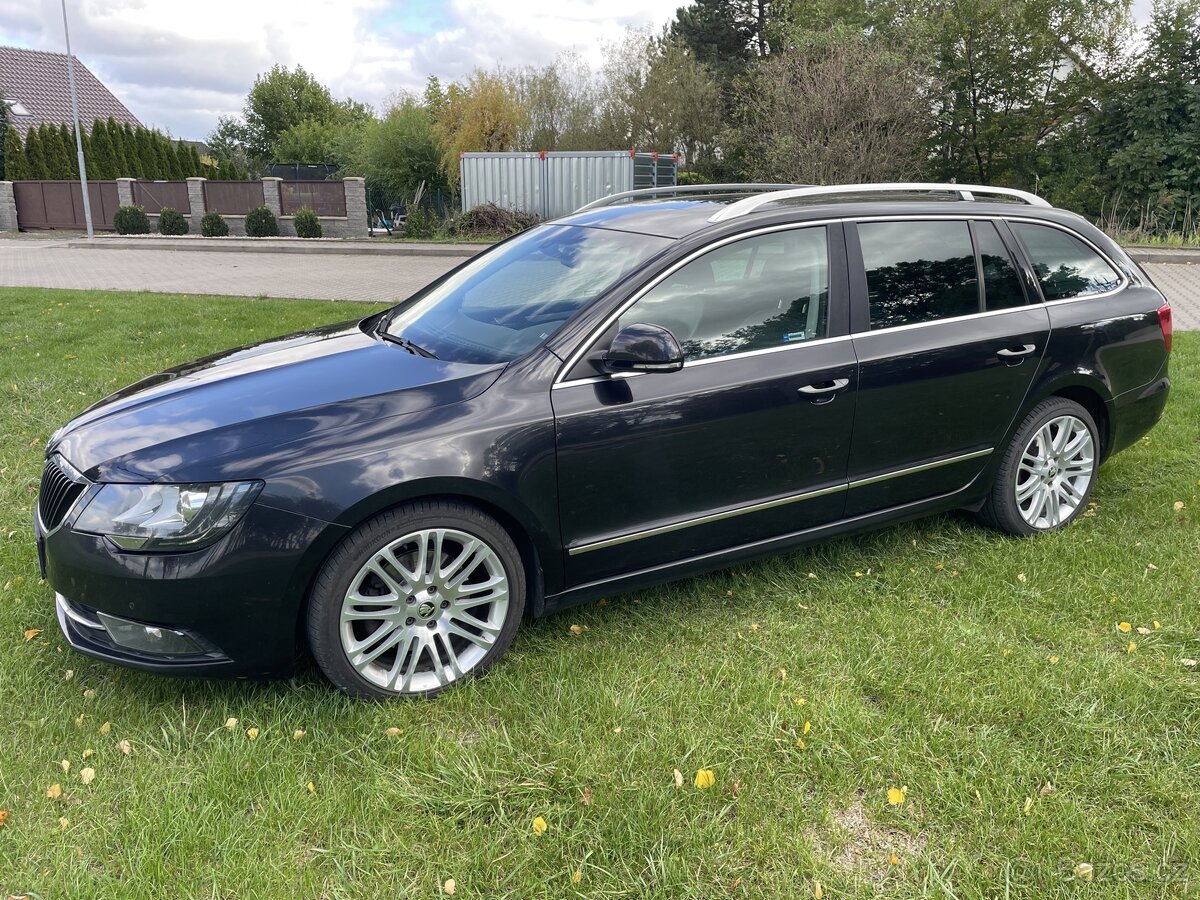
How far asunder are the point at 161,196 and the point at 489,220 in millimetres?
13024

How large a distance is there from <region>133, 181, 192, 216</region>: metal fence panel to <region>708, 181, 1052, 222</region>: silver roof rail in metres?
28.8

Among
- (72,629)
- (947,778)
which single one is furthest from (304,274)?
(947,778)

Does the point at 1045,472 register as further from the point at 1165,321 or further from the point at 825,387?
the point at 825,387

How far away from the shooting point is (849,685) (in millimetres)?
3076

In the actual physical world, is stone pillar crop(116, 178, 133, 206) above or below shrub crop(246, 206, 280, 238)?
above

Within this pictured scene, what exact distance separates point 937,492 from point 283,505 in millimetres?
2828

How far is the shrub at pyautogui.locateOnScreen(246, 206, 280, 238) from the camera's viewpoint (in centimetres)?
2552

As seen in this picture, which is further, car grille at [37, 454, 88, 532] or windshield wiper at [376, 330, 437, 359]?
windshield wiper at [376, 330, 437, 359]

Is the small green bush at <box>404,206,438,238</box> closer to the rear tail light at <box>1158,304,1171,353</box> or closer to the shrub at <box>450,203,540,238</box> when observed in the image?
the shrub at <box>450,203,540,238</box>

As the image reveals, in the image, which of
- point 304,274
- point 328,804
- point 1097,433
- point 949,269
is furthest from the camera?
point 304,274

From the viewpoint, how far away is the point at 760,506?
3.45 m

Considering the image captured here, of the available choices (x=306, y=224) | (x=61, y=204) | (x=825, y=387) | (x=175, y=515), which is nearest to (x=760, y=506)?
(x=825, y=387)

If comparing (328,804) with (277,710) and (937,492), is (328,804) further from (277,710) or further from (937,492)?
(937,492)

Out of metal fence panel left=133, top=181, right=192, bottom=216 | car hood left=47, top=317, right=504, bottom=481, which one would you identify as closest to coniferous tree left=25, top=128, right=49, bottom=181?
metal fence panel left=133, top=181, right=192, bottom=216
